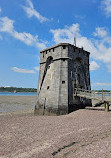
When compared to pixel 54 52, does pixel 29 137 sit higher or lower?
lower

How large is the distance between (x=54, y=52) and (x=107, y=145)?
15538 mm

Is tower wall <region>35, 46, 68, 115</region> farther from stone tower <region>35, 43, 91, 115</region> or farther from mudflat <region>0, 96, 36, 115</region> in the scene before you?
mudflat <region>0, 96, 36, 115</region>

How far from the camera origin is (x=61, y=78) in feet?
58.1

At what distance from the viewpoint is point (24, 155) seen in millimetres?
5977

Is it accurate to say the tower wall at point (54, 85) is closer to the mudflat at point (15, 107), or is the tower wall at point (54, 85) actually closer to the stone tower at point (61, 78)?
the stone tower at point (61, 78)

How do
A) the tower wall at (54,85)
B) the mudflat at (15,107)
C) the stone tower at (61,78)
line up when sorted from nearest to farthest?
the tower wall at (54,85)
the stone tower at (61,78)
the mudflat at (15,107)

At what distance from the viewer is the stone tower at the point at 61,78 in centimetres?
1720

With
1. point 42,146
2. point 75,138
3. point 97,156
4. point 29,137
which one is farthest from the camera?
point 29,137

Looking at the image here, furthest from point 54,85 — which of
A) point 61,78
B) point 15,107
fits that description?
point 15,107

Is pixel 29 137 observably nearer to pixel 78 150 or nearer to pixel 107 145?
pixel 78 150

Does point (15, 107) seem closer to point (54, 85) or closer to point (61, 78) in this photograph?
point (54, 85)

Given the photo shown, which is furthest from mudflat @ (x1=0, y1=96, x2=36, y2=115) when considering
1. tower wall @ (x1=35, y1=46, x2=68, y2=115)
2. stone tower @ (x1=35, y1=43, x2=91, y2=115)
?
stone tower @ (x1=35, y1=43, x2=91, y2=115)

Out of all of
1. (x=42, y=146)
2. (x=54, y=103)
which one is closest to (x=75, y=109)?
(x=54, y=103)

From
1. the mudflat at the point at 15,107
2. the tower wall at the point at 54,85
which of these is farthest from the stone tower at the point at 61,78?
the mudflat at the point at 15,107
